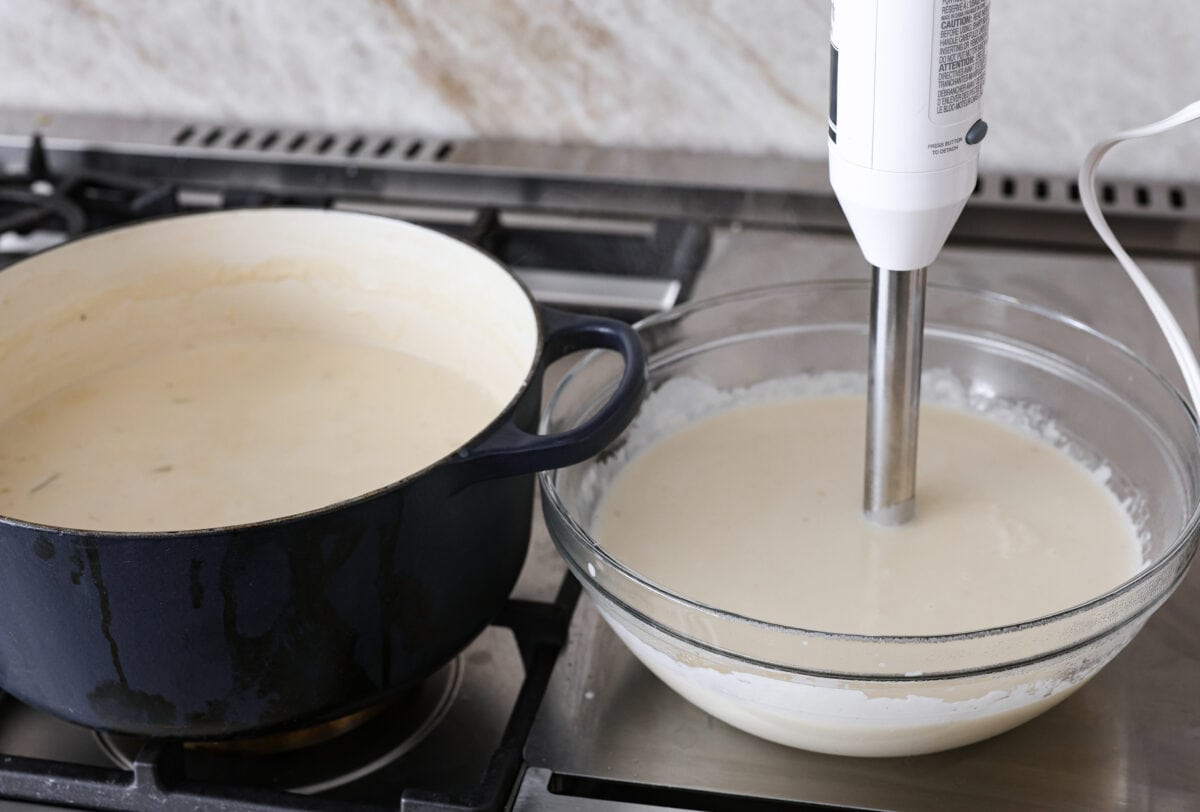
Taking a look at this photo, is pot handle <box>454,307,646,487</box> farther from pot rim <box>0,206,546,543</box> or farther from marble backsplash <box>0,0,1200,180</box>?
marble backsplash <box>0,0,1200,180</box>

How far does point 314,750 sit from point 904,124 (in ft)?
1.22

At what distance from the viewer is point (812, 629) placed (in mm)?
548

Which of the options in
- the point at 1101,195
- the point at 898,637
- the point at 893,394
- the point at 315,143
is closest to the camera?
the point at 898,637

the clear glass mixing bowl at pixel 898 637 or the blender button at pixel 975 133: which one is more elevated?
the blender button at pixel 975 133

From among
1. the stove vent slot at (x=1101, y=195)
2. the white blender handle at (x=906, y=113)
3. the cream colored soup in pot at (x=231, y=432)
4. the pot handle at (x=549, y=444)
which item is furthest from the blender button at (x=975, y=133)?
the stove vent slot at (x=1101, y=195)

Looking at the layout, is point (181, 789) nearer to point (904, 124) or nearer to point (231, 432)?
point (231, 432)

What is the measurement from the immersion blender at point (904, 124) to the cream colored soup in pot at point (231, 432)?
9.2 inches

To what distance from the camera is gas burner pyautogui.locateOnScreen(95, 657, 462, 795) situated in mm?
604

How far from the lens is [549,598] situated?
2.26 ft

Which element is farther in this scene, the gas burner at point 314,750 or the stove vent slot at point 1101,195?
the stove vent slot at point 1101,195

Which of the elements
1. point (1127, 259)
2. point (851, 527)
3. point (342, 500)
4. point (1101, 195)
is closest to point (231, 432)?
point (342, 500)

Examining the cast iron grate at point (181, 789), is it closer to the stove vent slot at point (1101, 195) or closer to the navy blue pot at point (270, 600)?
the navy blue pot at point (270, 600)

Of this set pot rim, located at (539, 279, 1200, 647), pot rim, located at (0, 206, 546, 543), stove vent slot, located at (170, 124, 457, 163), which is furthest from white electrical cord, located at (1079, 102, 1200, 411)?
stove vent slot, located at (170, 124, 457, 163)

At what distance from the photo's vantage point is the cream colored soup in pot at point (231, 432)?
0.63 meters
